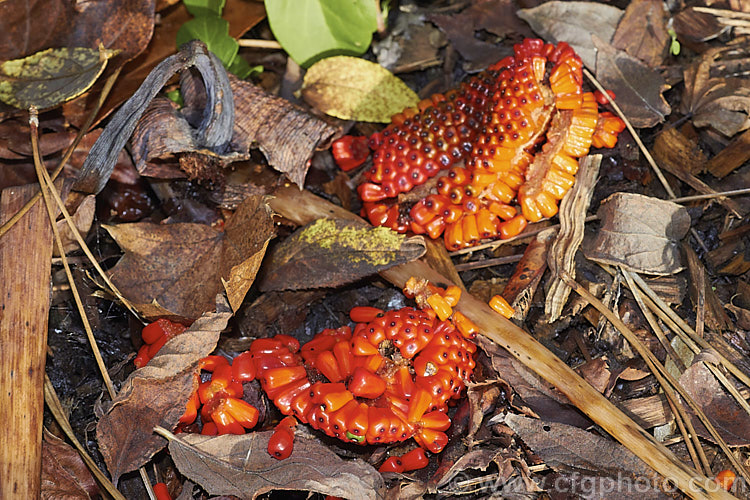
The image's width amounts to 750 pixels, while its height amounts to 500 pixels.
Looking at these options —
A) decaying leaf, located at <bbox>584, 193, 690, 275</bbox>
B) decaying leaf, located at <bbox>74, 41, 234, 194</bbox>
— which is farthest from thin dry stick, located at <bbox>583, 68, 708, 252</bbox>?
decaying leaf, located at <bbox>74, 41, 234, 194</bbox>

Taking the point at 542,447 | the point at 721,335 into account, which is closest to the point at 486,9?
the point at 721,335

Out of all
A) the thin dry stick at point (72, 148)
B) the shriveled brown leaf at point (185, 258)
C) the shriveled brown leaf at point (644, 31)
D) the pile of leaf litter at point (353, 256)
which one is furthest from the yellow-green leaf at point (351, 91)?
the shriveled brown leaf at point (644, 31)

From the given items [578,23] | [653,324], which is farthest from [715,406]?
[578,23]

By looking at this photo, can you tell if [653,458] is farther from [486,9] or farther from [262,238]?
[486,9]

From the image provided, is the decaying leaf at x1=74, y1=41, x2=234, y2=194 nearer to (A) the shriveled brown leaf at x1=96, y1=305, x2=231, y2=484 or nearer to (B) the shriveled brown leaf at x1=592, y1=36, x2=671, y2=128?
(A) the shriveled brown leaf at x1=96, y1=305, x2=231, y2=484

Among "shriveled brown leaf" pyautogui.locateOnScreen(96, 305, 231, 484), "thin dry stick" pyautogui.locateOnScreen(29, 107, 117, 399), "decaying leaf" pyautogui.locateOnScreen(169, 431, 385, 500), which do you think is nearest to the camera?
"decaying leaf" pyautogui.locateOnScreen(169, 431, 385, 500)

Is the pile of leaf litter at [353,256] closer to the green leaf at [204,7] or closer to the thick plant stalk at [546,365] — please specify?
the thick plant stalk at [546,365]
